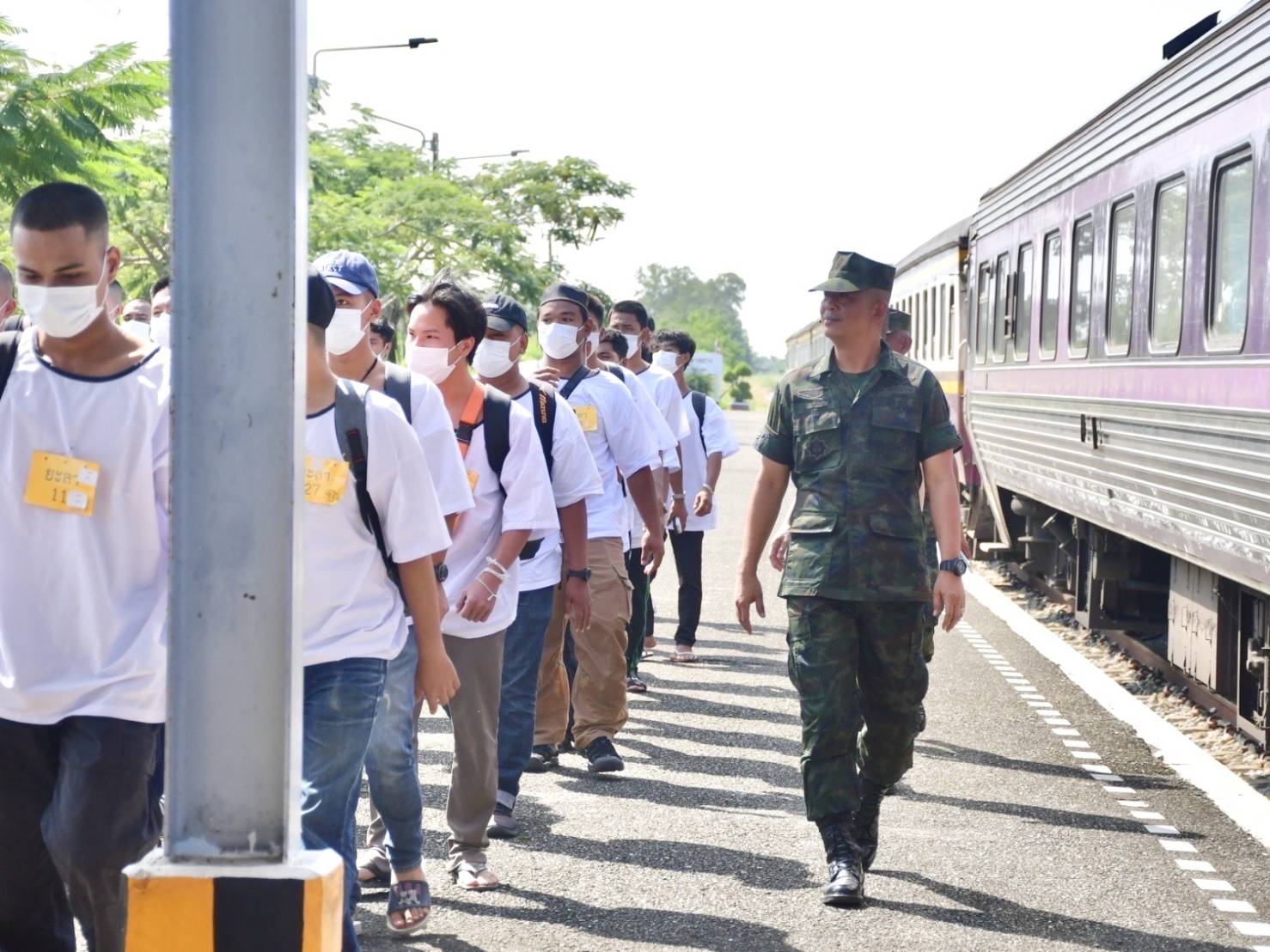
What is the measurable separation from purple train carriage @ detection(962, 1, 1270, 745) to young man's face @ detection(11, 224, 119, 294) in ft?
16.7

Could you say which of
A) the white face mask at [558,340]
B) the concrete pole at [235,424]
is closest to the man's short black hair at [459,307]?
the white face mask at [558,340]

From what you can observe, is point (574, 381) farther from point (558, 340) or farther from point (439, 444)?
point (439, 444)

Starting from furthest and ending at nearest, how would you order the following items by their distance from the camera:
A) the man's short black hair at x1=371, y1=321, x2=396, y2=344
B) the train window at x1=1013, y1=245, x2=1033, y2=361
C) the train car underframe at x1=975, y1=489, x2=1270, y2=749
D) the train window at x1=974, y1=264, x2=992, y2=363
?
1. the train window at x1=974, y1=264, x2=992, y2=363
2. the train window at x1=1013, y1=245, x2=1033, y2=361
3. the train car underframe at x1=975, y1=489, x2=1270, y2=749
4. the man's short black hair at x1=371, y1=321, x2=396, y2=344

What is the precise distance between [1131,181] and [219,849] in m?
8.82

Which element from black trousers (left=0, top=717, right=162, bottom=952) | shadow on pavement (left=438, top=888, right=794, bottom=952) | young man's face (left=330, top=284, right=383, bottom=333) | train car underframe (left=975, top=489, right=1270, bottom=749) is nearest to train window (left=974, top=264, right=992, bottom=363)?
train car underframe (left=975, top=489, right=1270, bottom=749)

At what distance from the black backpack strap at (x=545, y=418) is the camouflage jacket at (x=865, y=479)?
940 mm

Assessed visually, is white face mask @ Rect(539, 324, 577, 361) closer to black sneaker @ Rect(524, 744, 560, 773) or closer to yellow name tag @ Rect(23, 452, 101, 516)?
black sneaker @ Rect(524, 744, 560, 773)

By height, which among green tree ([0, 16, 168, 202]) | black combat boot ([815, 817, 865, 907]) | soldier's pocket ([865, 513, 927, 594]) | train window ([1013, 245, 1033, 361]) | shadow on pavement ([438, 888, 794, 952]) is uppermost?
green tree ([0, 16, 168, 202])

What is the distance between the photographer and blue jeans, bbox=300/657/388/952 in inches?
173

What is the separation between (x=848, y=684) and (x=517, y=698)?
126cm

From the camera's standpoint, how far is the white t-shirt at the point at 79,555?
385 cm

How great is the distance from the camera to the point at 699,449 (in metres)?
11.7

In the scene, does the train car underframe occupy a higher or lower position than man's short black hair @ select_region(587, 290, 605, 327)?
lower

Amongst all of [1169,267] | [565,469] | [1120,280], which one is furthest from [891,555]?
[1120,280]
